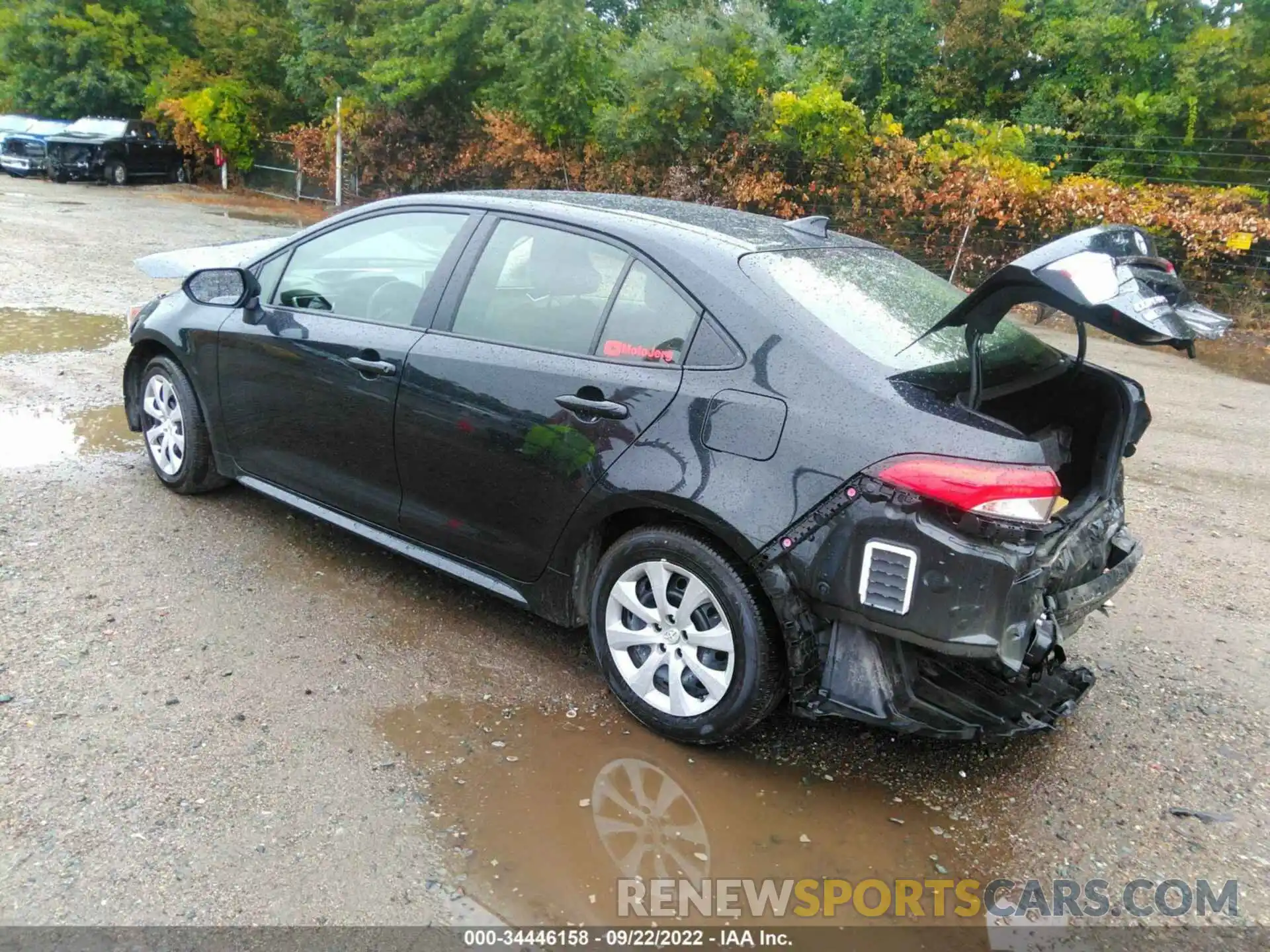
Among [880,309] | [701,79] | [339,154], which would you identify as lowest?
[880,309]

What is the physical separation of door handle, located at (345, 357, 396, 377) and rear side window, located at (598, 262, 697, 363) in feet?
3.12

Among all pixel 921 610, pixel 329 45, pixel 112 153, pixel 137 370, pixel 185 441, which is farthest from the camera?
pixel 112 153

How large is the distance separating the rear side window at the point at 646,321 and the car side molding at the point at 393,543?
1008mm

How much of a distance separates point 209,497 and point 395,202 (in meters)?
1.93

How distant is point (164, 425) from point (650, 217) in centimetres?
292

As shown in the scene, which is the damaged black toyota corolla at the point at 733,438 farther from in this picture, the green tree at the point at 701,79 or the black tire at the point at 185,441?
the green tree at the point at 701,79

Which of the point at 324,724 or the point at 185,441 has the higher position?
the point at 185,441

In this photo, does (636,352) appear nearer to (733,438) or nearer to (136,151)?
(733,438)

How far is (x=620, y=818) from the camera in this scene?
9.68 ft

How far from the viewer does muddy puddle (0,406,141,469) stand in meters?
5.46

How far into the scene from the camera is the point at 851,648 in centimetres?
293

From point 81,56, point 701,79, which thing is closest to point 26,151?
point 81,56

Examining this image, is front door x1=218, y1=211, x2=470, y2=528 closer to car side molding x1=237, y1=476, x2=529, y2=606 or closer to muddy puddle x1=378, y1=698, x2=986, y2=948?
car side molding x1=237, y1=476, x2=529, y2=606

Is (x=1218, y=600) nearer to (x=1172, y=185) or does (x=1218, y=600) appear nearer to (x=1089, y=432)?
(x=1089, y=432)
